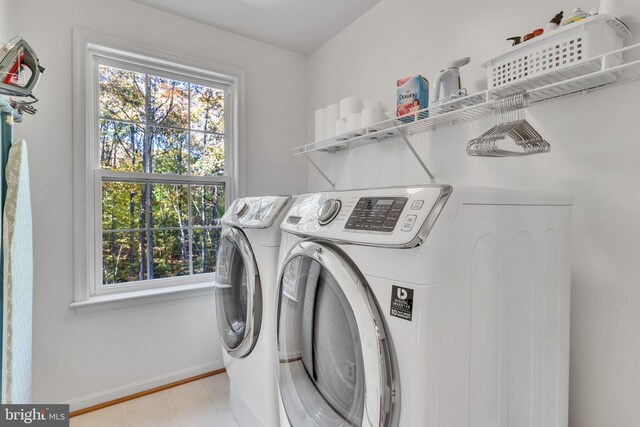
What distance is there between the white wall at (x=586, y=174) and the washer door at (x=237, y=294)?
106 centimetres

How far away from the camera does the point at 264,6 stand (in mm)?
2135

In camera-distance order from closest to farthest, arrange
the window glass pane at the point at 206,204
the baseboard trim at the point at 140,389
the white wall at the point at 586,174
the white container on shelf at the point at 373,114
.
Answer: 1. the white wall at the point at 586,174
2. the white container on shelf at the point at 373,114
3. the baseboard trim at the point at 140,389
4. the window glass pane at the point at 206,204

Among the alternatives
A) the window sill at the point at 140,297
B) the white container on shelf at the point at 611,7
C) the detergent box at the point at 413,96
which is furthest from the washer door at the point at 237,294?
the white container on shelf at the point at 611,7

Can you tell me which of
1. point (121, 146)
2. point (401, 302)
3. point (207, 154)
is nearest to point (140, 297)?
point (121, 146)

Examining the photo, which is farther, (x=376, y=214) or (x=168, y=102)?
(x=168, y=102)

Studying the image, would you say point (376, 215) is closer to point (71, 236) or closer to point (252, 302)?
point (252, 302)

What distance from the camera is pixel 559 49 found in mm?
1002

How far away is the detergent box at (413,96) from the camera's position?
1.56 metres

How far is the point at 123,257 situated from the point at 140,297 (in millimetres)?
299

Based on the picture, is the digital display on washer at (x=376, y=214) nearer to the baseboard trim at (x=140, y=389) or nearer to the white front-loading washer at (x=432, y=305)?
the white front-loading washer at (x=432, y=305)

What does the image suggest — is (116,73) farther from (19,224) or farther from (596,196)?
(596,196)

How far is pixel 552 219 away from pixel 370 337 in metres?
0.71

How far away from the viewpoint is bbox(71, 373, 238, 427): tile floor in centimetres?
186

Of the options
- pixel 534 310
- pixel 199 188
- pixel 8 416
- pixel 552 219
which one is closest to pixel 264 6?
pixel 199 188
